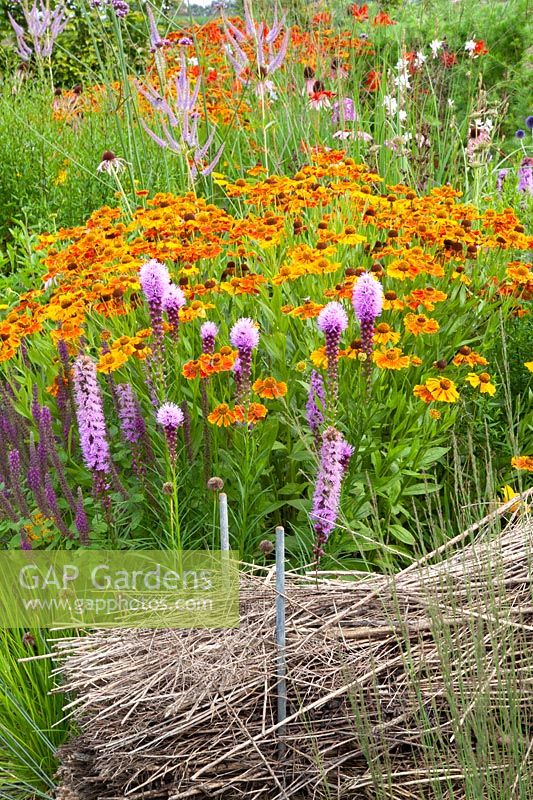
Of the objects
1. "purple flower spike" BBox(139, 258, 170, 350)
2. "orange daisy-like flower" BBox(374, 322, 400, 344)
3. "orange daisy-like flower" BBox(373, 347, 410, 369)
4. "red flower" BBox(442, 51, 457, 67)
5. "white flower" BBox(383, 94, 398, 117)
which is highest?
"red flower" BBox(442, 51, 457, 67)

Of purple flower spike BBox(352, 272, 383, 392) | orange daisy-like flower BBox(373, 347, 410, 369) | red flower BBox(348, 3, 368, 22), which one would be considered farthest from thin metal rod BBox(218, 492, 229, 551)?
red flower BBox(348, 3, 368, 22)

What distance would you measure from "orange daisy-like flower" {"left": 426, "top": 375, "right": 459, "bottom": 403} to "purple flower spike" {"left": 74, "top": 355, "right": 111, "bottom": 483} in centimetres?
101

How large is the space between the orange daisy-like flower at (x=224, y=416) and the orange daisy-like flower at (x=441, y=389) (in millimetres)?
619

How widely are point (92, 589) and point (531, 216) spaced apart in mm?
2979

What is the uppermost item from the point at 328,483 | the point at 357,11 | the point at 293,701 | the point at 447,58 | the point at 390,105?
the point at 357,11

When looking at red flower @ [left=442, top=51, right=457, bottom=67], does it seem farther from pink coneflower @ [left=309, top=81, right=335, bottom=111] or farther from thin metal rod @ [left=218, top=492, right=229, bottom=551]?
thin metal rod @ [left=218, top=492, right=229, bottom=551]

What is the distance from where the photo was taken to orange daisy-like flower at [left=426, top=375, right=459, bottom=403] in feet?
8.88

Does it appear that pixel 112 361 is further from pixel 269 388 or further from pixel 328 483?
pixel 328 483

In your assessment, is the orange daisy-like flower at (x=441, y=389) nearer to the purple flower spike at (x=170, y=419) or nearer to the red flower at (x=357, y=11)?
the purple flower spike at (x=170, y=419)

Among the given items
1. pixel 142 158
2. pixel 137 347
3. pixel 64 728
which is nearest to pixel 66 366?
pixel 137 347

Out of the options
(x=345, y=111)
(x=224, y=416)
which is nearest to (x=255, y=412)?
(x=224, y=416)

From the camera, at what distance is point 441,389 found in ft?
8.96

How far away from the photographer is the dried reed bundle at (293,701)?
182cm

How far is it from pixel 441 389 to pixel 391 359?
0.19 meters
